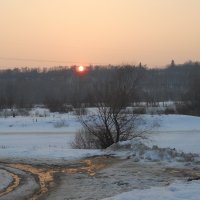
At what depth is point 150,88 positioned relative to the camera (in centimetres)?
17438

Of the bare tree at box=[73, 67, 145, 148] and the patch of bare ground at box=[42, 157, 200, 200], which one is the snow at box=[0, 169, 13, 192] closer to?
the patch of bare ground at box=[42, 157, 200, 200]

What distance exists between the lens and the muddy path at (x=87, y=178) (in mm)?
12453

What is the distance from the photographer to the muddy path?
12.5 m

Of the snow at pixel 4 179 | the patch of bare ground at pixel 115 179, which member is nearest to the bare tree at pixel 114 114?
the patch of bare ground at pixel 115 179

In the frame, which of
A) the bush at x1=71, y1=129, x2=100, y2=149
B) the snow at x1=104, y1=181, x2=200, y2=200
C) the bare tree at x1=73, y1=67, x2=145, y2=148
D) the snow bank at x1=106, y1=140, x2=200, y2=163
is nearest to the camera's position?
the snow at x1=104, y1=181, x2=200, y2=200

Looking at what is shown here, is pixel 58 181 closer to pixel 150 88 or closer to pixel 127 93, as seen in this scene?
pixel 127 93

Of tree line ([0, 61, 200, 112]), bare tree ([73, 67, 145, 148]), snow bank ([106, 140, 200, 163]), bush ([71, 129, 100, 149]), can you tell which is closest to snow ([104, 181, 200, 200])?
snow bank ([106, 140, 200, 163])

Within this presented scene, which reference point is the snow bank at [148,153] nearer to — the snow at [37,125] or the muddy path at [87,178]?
the muddy path at [87,178]

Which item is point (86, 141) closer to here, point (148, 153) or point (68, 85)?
point (148, 153)

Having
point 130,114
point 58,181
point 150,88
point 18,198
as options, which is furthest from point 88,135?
point 150,88

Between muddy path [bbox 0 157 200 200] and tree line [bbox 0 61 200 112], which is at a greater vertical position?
tree line [bbox 0 61 200 112]

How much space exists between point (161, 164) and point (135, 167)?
1.02 m

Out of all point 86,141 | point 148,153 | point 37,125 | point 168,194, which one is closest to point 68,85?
point 37,125

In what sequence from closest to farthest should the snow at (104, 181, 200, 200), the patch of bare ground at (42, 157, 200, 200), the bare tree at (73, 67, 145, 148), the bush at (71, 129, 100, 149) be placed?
the snow at (104, 181, 200, 200), the patch of bare ground at (42, 157, 200, 200), the bare tree at (73, 67, 145, 148), the bush at (71, 129, 100, 149)
